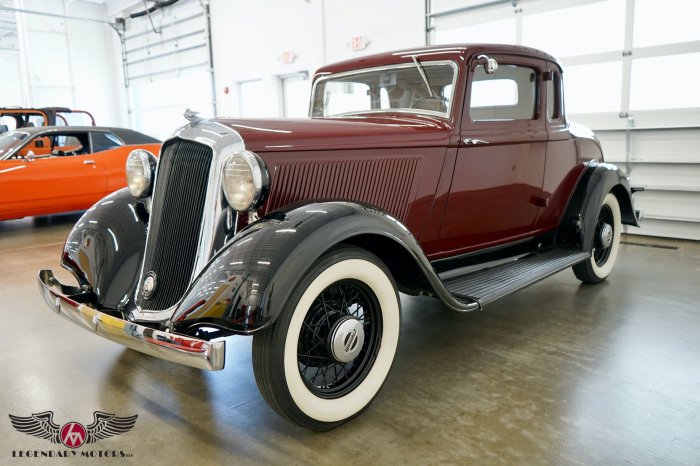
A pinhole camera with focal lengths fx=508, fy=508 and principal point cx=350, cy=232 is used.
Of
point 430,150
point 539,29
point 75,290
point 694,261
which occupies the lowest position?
point 694,261

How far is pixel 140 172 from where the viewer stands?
260 cm

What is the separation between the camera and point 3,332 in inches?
123

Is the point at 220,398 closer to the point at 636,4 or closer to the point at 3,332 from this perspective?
the point at 3,332

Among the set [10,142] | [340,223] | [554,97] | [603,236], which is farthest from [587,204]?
[10,142]

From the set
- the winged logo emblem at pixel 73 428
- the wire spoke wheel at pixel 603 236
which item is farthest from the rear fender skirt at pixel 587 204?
the winged logo emblem at pixel 73 428

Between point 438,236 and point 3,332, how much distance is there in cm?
271

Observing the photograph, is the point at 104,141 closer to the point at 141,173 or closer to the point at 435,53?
the point at 141,173

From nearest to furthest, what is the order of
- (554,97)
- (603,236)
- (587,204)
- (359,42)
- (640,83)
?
(554,97) → (587,204) → (603,236) → (640,83) → (359,42)

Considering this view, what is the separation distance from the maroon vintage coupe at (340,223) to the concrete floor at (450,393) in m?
0.24

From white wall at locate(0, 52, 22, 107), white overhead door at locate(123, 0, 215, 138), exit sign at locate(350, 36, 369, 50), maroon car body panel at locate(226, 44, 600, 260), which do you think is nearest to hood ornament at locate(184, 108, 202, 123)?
maroon car body panel at locate(226, 44, 600, 260)

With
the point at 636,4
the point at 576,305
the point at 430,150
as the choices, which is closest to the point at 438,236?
the point at 430,150

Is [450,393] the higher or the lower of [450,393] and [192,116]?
the lower

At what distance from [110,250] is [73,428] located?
32.8 inches

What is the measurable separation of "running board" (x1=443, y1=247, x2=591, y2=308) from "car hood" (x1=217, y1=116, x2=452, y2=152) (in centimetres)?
77
